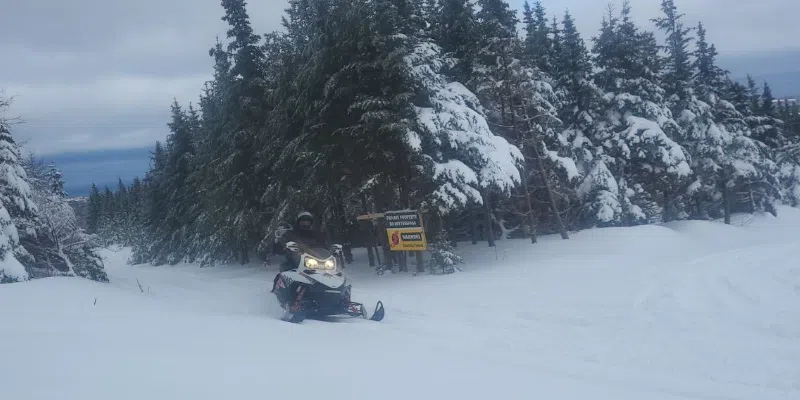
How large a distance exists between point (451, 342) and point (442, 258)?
8936mm

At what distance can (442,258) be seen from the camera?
1762 cm

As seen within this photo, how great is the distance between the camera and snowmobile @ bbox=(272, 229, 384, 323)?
1012cm

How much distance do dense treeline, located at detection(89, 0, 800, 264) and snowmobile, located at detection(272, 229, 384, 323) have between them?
259 inches

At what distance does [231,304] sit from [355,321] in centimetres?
381

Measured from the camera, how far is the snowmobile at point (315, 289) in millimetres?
10117

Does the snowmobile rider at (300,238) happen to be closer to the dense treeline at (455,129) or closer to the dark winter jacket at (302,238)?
the dark winter jacket at (302,238)

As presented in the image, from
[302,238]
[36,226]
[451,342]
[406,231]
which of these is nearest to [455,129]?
[406,231]

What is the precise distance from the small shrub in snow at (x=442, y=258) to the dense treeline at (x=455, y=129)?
Answer: 0.60 metres

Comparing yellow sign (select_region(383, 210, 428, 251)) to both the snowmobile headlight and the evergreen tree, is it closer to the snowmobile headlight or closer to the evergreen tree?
the snowmobile headlight

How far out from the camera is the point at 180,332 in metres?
7.57

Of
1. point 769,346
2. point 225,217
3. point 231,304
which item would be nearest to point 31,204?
point 225,217

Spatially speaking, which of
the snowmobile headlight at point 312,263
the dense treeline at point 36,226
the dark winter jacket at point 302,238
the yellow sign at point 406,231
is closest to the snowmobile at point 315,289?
the snowmobile headlight at point 312,263

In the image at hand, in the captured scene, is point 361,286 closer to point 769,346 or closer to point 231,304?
point 231,304

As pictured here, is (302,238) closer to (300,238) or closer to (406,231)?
(300,238)
